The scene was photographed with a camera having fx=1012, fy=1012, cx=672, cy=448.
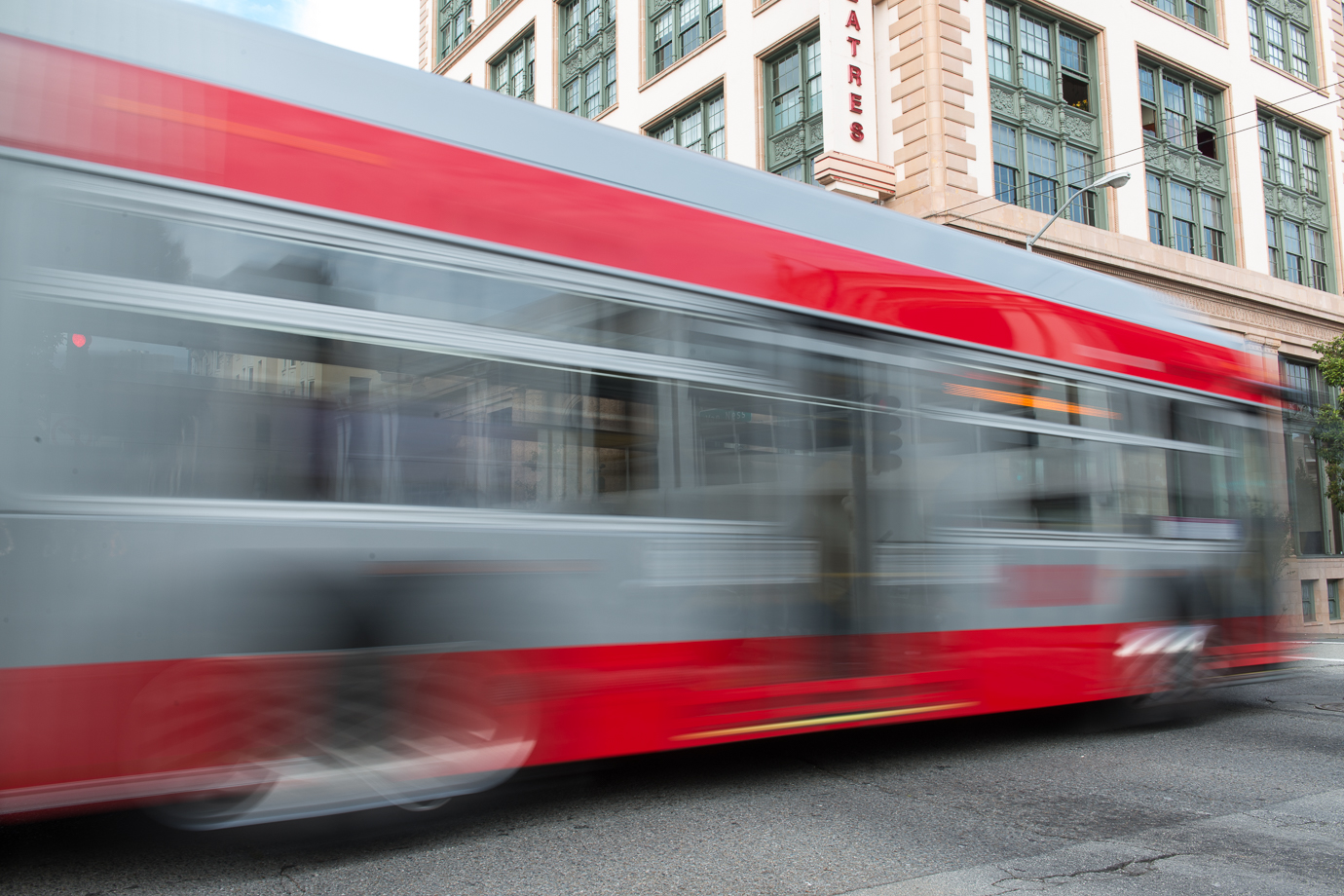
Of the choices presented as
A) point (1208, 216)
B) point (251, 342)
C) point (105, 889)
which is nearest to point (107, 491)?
point (251, 342)

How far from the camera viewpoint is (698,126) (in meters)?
26.3

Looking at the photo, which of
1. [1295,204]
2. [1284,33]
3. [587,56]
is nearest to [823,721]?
[587,56]

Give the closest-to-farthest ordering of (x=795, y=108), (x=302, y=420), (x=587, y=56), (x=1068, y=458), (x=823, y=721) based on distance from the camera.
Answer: (x=302, y=420) → (x=823, y=721) → (x=1068, y=458) → (x=795, y=108) → (x=587, y=56)

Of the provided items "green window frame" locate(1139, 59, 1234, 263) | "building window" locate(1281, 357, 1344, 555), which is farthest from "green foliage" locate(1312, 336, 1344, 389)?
"green window frame" locate(1139, 59, 1234, 263)

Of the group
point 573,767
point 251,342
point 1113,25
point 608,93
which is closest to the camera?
point 251,342

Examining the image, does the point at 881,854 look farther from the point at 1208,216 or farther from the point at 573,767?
the point at 1208,216

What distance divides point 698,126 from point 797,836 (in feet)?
78.6

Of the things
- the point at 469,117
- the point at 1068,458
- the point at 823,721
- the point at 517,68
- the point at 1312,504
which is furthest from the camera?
the point at 517,68

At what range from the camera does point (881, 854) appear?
172 inches

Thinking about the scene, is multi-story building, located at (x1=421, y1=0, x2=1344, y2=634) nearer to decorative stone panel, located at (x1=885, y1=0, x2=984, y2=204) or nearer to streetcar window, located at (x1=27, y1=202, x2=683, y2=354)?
decorative stone panel, located at (x1=885, y1=0, x2=984, y2=204)

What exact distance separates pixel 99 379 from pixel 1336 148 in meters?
35.7

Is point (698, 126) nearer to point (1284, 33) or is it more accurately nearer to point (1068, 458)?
point (1284, 33)

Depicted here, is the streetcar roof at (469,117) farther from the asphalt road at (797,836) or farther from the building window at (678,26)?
the building window at (678,26)

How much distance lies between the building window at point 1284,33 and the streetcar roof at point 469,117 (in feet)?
91.8
